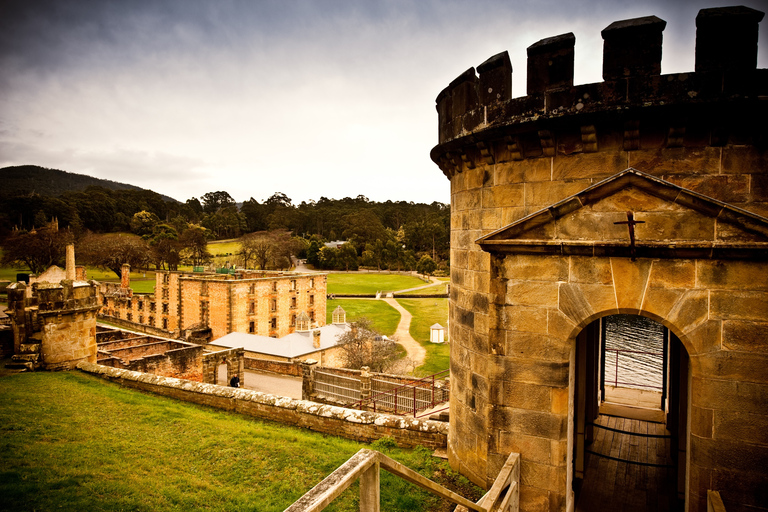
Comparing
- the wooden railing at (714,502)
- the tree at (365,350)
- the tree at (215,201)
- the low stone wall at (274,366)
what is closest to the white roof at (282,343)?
the low stone wall at (274,366)

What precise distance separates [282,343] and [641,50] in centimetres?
2704

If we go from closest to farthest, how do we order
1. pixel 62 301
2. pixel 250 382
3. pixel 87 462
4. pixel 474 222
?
pixel 474 222 → pixel 87 462 → pixel 62 301 → pixel 250 382

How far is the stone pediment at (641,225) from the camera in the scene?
161 inches

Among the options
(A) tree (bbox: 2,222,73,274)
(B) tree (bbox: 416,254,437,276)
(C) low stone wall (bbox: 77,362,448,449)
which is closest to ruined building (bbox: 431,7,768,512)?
(C) low stone wall (bbox: 77,362,448,449)

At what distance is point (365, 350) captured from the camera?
28.9m

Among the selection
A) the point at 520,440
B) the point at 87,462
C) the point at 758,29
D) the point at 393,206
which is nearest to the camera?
the point at 758,29

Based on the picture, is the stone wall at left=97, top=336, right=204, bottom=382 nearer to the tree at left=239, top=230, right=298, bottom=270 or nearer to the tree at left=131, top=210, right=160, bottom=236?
the tree at left=239, top=230, right=298, bottom=270

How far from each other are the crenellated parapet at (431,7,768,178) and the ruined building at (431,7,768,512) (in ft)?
0.05

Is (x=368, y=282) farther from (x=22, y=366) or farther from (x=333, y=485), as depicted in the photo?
(x=333, y=485)

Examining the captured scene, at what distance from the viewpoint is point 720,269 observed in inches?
166

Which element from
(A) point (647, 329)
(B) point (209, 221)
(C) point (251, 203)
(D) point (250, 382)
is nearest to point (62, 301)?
(D) point (250, 382)

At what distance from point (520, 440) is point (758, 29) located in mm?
4874

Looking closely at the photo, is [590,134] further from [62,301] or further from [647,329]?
[647,329]

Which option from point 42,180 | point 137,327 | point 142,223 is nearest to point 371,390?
point 137,327
